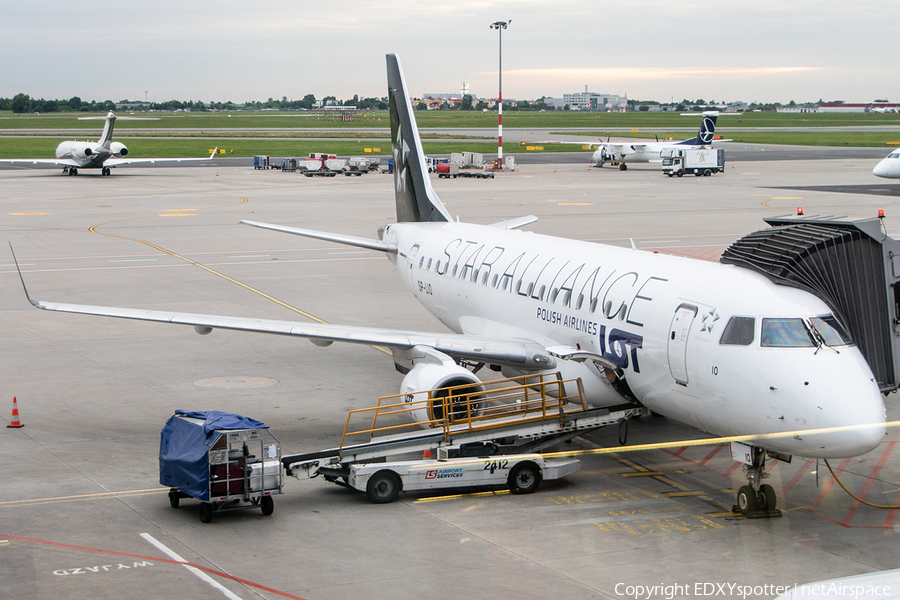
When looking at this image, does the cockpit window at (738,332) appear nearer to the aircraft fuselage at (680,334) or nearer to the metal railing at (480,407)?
the aircraft fuselage at (680,334)

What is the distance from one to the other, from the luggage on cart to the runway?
1.23 feet

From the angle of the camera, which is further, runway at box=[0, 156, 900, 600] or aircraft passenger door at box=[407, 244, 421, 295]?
aircraft passenger door at box=[407, 244, 421, 295]

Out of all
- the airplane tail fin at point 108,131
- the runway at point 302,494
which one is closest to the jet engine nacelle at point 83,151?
the airplane tail fin at point 108,131

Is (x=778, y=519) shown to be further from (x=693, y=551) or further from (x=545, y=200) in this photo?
(x=545, y=200)

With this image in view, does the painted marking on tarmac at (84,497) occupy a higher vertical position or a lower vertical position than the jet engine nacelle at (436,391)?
lower

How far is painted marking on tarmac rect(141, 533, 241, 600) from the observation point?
44.6ft

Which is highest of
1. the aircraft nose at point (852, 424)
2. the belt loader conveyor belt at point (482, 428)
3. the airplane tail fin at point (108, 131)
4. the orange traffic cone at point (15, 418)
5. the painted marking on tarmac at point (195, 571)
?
the airplane tail fin at point (108, 131)

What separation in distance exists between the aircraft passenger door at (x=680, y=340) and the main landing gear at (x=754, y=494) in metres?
1.56

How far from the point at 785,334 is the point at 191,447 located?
10.5 m

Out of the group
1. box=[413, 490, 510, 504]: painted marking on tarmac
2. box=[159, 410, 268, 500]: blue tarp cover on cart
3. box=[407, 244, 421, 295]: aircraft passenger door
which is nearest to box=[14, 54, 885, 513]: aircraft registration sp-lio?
box=[407, 244, 421, 295]: aircraft passenger door

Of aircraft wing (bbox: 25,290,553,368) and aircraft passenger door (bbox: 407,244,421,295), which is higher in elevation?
aircraft passenger door (bbox: 407,244,421,295)

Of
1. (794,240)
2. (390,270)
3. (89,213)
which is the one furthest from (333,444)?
(89,213)

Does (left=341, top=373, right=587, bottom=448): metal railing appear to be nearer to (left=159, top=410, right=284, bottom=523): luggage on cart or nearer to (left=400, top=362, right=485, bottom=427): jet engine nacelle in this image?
(left=400, top=362, right=485, bottom=427): jet engine nacelle

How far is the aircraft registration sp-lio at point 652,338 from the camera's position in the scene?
49.0 feet
